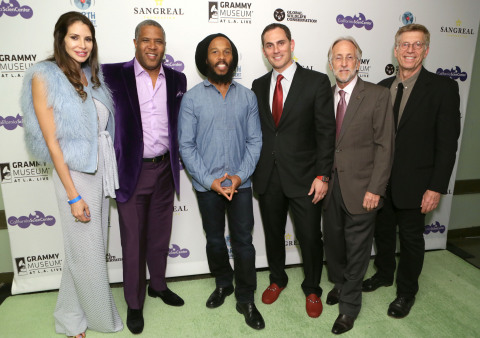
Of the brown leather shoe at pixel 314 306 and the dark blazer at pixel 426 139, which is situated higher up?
the dark blazer at pixel 426 139

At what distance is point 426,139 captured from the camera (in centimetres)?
249

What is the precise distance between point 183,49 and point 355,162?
160 centimetres

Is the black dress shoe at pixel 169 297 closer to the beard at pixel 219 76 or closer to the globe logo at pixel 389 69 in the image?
the beard at pixel 219 76

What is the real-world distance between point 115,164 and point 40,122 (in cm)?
50

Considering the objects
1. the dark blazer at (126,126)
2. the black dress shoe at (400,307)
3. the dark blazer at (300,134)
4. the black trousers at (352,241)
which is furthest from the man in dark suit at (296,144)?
the dark blazer at (126,126)

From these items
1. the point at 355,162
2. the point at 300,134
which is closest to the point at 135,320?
the point at 300,134

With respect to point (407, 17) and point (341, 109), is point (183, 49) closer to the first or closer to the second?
point (341, 109)

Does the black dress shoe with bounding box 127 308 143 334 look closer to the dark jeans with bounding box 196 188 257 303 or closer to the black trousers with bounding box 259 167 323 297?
the dark jeans with bounding box 196 188 257 303

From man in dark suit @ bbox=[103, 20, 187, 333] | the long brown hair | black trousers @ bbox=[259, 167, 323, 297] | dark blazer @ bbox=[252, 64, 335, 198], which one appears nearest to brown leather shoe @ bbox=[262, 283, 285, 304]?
black trousers @ bbox=[259, 167, 323, 297]

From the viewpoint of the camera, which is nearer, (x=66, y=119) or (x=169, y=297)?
(x=66, y=119)

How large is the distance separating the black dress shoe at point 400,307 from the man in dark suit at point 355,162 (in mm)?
→ 307

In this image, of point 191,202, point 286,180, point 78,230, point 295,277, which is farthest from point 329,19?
point 78,230

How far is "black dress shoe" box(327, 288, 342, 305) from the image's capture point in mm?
2775

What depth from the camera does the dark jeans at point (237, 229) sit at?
2.54m
